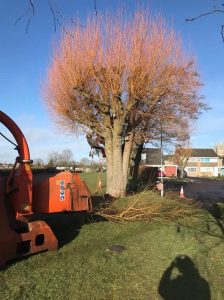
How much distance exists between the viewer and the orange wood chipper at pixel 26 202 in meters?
7.54

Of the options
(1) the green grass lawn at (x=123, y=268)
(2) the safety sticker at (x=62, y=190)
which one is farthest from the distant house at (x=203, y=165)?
(2) the safety sticker at (x=62, y=190)

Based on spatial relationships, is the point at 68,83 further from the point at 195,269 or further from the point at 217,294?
the point at 217,294

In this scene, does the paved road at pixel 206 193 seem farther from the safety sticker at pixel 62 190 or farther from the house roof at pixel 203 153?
the house roof at pixel 203 153

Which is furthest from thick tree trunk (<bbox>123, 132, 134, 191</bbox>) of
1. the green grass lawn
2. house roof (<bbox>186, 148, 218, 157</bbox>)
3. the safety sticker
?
house roof (<bbox>186, 148, 218, 157</bbox>)

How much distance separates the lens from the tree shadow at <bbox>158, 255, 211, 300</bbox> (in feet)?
20.8

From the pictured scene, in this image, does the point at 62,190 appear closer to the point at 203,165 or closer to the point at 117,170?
the point at 117,170

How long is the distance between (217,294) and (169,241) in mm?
3655

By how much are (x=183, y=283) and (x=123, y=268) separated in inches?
45.8

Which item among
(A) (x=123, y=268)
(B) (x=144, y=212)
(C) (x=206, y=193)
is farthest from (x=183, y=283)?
(C) (x=206, y=193)

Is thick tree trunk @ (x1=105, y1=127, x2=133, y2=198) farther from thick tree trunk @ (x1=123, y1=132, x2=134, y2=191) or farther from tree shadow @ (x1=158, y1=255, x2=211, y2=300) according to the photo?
tree shadow @ (x1=158, y1=255, x2=211, y2=300)

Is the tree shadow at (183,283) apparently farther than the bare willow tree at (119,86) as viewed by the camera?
No

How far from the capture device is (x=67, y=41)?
1906 cm

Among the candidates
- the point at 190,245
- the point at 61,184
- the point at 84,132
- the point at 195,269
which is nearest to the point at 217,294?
the point at 195,269

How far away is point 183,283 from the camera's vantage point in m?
6.87
